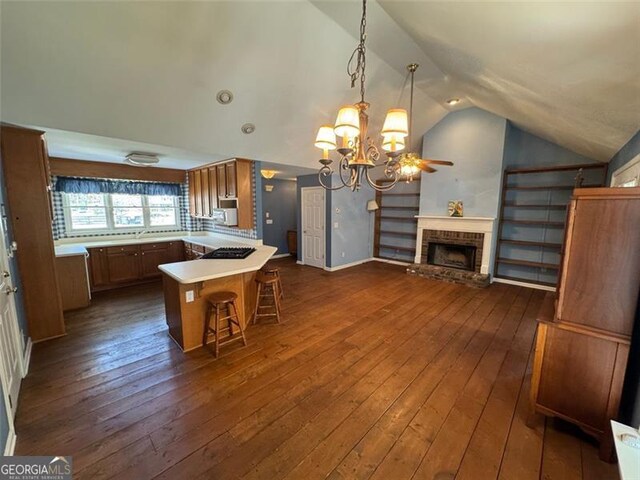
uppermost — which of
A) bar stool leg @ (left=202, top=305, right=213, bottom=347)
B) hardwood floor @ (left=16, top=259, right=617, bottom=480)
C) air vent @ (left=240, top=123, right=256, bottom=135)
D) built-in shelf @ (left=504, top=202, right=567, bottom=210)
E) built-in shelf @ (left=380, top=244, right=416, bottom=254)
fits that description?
air vent @ (left=240, top=123, right=256, bottom=135)

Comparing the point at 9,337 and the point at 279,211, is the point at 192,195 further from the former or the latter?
the point at 9,337

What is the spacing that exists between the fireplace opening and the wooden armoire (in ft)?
12.8

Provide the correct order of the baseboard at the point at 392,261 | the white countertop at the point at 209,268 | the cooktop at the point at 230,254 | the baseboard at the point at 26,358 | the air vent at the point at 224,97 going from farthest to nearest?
the baseboard at the point at 392,261 < the cooktop at the point at 230,254 < the air vent at the point at 224,97 < the white countertop at the point at 209,268 < the baseboard at the point at 26,358

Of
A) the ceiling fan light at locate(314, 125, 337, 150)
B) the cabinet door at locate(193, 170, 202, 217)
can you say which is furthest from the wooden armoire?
the cabinet door at locate(193, 170, 202, 217)

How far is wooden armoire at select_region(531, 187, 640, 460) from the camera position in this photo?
1.56m

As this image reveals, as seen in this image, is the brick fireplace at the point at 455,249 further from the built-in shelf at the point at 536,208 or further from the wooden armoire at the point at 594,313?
the wooden armoire at the point at 594,313

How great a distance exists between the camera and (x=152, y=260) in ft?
17.3

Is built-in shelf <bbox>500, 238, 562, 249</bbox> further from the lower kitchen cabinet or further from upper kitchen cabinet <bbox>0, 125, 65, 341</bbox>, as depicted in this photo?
upper kitchen cabinet <bbox>0, 125, 65, 341</bbox>

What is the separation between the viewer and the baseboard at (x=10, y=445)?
5.19 ft

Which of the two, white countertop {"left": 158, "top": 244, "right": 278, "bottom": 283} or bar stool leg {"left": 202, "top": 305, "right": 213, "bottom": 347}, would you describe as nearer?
white countertop {"left": 158, "top": 244, "right": 278, "bottom": 283}

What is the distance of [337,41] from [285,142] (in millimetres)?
1597

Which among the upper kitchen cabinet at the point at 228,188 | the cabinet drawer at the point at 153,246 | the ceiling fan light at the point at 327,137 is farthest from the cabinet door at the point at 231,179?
the ceiling fan light at the point at 327,137

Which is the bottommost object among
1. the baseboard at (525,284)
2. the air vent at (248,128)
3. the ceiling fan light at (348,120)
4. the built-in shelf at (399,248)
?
the baseboard at (525,284)

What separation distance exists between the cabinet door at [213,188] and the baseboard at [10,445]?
380 centimetres
